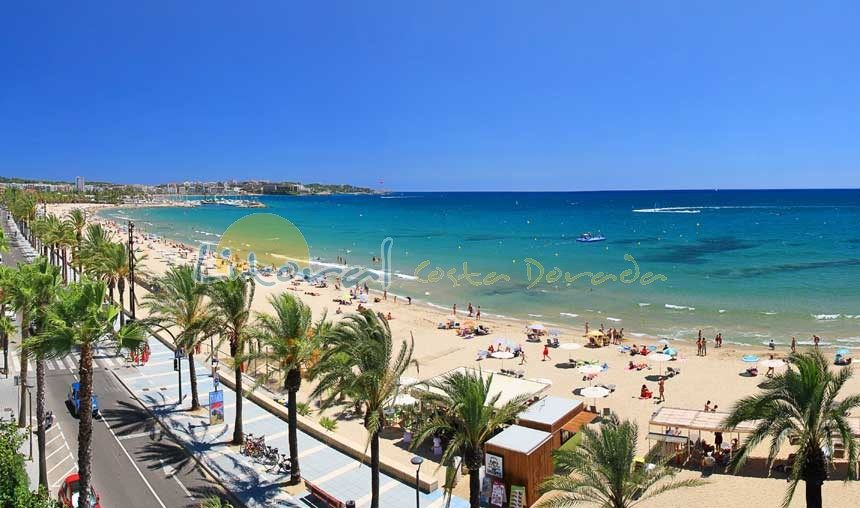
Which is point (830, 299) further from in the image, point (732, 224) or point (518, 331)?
point (732, 224)

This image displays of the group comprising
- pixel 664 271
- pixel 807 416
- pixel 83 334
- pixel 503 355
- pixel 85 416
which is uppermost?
pixel 83 334

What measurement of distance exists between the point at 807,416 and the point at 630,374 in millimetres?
16143

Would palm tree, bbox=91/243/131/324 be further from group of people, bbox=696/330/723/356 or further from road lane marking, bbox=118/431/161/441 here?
group of people, bbox=696/330/723/356

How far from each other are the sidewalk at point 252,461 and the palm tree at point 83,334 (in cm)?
408

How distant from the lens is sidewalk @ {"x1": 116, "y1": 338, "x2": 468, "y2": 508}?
14.2 m

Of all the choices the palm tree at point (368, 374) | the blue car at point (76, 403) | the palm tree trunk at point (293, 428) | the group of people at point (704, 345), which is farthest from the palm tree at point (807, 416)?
the group of people at point (704, 345)

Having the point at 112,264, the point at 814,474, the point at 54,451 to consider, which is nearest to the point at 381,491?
the point at 814,474

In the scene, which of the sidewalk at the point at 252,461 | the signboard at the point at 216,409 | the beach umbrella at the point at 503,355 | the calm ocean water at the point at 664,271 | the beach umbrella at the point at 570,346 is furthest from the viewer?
the calm ocean water at the point at 664,271

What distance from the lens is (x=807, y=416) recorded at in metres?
10.1

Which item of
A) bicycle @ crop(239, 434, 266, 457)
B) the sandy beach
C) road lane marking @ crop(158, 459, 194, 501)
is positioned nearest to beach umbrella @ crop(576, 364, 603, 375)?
the sandy beach

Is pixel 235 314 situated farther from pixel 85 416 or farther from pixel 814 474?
pixel 814 474

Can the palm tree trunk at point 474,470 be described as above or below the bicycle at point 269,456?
above

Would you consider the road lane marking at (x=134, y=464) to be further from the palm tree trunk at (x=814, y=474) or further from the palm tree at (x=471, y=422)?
the palm tree trunk at (x=814, y=474)

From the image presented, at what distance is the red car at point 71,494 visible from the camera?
13.0 m
